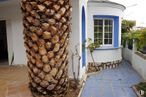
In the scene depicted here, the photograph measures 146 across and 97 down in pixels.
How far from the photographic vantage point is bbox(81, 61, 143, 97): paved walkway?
979 centimetres

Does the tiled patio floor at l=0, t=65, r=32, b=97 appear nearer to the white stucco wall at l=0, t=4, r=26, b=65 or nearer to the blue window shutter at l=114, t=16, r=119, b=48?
the white stucco wall at l=0, t=4, r=26, b=65

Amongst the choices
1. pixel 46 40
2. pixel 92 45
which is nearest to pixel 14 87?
pixel 46 40

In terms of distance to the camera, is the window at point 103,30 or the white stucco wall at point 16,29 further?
the window at point 103,30

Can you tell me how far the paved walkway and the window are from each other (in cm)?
311

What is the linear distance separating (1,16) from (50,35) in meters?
8.24

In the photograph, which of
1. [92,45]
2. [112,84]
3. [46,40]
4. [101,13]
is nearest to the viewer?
[46,40]

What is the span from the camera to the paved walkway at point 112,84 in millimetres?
9789

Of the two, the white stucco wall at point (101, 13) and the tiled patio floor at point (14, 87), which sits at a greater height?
the white stucco wall at point (101, 13)

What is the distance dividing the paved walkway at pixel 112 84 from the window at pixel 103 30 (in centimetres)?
311

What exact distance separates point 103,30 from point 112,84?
614cm

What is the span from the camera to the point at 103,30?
1684 centimetres

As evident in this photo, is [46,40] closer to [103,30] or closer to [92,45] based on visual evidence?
[92,45]

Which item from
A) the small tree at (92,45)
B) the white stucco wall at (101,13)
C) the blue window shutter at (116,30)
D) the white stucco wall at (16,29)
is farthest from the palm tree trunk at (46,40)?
the blue window shutter at (116,30)

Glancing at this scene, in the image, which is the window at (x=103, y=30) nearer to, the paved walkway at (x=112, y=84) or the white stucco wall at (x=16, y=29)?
the paved walkway at (x=112, y=84)
